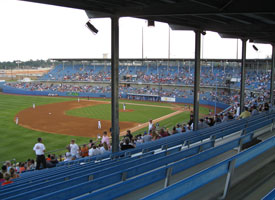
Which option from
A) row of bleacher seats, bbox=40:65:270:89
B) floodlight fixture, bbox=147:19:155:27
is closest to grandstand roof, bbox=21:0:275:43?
floodlight fixture, bbox=147:19:155:27

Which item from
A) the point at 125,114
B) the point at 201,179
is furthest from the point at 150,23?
the point at 125,114

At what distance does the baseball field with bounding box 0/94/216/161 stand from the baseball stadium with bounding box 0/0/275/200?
0.11 meters

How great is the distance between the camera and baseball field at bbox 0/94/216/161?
19575 millimetres

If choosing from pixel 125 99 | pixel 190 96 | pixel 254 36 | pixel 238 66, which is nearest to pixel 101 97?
pixel 125 99

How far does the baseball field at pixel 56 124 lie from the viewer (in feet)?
64.2

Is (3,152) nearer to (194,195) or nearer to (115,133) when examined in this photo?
(115,133)

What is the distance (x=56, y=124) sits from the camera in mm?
27484

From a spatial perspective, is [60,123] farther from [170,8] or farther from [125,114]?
[170,8]

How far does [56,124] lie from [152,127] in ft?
50.1

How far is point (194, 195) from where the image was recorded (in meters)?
3.23

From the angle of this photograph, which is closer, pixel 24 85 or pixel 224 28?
pixel 224 28

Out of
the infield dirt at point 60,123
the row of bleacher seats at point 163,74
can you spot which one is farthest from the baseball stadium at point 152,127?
the row of bleacher seats at point 163,74

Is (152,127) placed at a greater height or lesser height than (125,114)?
greater

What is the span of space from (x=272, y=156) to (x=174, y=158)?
205 centimetres
